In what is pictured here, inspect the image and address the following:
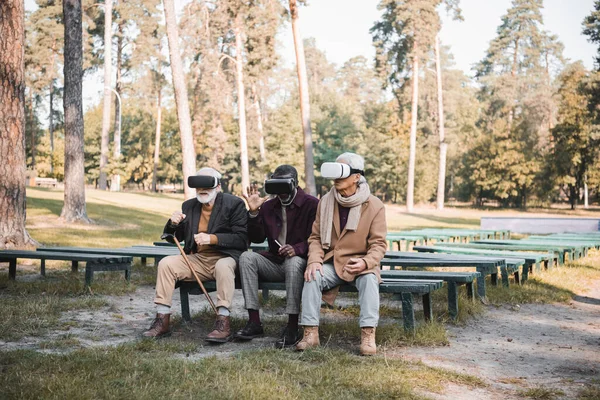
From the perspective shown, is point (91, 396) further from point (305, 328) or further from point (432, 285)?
point (432, 285)

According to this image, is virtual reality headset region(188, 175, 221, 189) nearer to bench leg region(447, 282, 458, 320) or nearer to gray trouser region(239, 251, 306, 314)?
gray trouser region(239, 251, 306, 314)

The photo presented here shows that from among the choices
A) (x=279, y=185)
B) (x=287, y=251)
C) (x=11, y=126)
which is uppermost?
(x=11, y=126)

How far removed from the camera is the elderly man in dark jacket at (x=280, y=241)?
18.7 ft

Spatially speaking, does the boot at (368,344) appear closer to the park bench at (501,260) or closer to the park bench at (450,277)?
the park bench at (450,277)

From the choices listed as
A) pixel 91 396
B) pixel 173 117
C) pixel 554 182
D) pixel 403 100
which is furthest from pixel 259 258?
pixel 173 117

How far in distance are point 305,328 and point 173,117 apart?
58.6 metres

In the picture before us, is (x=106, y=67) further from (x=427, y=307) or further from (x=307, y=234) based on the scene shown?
(x=427, y=307)

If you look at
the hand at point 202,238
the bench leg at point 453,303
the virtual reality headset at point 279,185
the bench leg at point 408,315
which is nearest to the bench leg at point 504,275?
the bench leg at point 453,303

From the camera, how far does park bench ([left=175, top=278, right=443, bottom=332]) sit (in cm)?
550

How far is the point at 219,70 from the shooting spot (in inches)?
1367

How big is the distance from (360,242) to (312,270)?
0.48 metres

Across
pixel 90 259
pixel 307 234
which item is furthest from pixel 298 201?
pixel 90 259

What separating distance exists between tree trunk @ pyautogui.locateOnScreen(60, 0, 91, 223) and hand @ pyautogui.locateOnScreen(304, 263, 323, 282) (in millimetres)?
12711

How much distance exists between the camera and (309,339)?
5.26 meters
